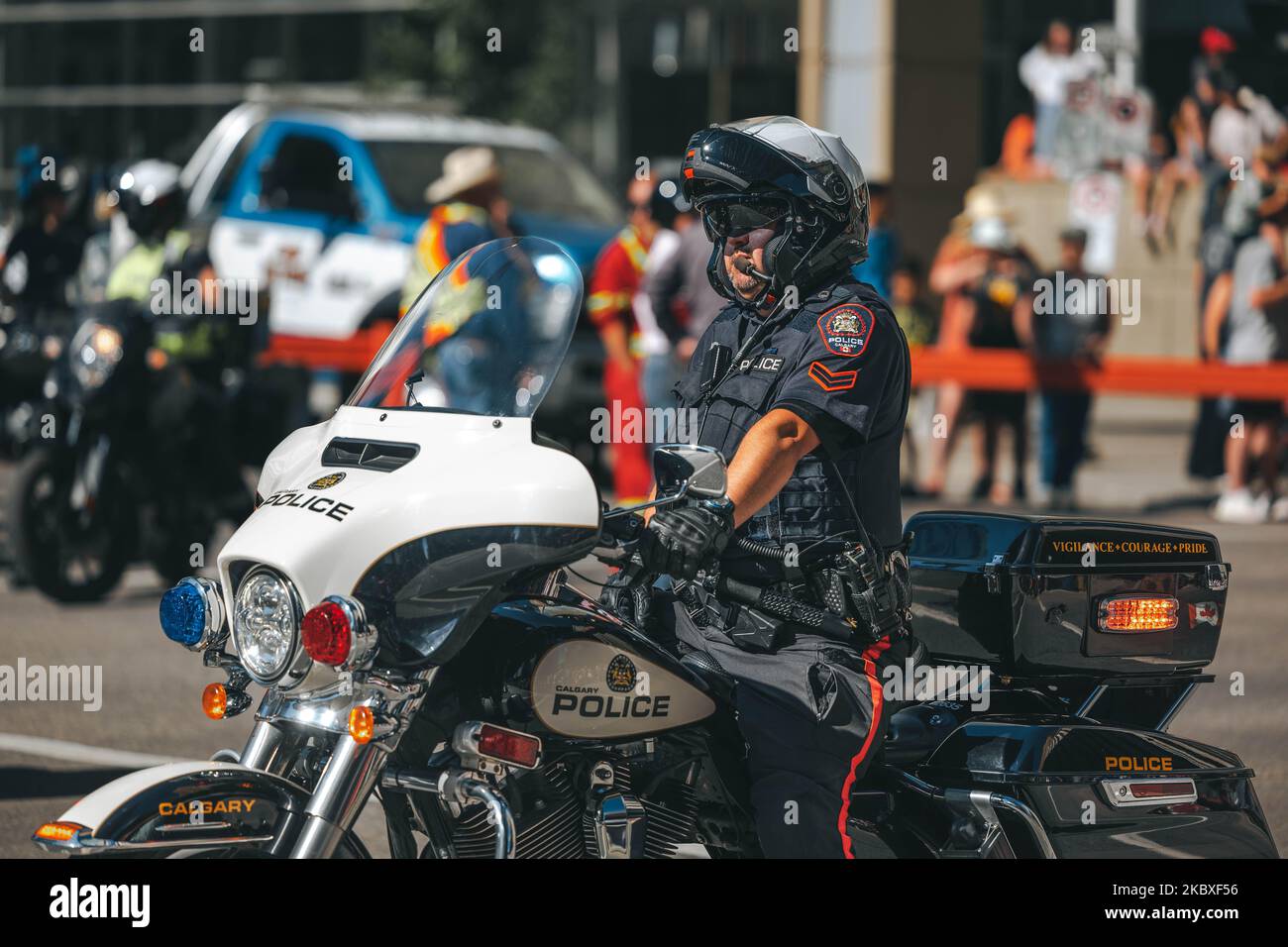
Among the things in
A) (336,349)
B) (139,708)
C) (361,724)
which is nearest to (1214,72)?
(336,349)

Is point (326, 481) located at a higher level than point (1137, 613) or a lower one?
higher

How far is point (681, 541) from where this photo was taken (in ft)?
11.8

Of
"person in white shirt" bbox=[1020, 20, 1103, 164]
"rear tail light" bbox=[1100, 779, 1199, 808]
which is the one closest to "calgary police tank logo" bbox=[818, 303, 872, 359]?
"rear tail light" bbox=[1100, 779, 1199, 808]

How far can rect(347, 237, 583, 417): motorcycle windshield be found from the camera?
3.82 m

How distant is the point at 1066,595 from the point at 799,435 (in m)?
0.82

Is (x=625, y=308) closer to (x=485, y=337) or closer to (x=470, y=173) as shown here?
(x=470, y=173)

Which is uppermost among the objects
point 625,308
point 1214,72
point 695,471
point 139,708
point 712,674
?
point 1214,72

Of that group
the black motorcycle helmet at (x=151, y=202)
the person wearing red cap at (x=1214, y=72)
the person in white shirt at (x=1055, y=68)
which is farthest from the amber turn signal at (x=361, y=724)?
the person in white shirt at (x=1055, y=68)

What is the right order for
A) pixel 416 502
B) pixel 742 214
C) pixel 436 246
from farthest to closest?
pixel 436 246 → pixel 742 214 → pixel 416 502

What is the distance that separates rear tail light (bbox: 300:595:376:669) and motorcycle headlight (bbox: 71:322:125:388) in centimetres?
705

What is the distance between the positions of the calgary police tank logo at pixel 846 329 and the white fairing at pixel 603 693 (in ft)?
2.19

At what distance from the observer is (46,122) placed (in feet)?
118
